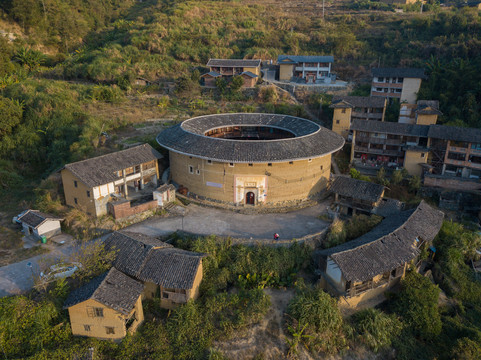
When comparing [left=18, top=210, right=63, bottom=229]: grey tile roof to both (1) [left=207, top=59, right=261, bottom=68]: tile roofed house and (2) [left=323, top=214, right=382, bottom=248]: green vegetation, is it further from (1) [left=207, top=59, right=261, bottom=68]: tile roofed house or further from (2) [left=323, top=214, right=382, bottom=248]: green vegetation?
(1) [left=207, top=59, right=261, bottom=68]: tile roofed house

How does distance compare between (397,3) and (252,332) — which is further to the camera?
(397,3)

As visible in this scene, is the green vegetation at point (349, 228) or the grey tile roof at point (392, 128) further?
the grey tile roof at point (392, 128)

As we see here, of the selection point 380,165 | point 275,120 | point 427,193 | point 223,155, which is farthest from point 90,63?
point 427,193

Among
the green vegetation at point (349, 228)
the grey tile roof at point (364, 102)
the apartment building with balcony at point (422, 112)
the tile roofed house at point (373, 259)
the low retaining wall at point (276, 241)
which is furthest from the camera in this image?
the grey tile roof at point (364, 102)

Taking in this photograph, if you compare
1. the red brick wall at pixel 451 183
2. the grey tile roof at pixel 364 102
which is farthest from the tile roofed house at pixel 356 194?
the grey tile roof at pixel 364 102

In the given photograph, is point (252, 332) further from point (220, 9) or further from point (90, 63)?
point (220, 9)

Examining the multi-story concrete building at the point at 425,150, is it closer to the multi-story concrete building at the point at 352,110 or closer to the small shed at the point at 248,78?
the multi-story concrete building at the point at 352,110
